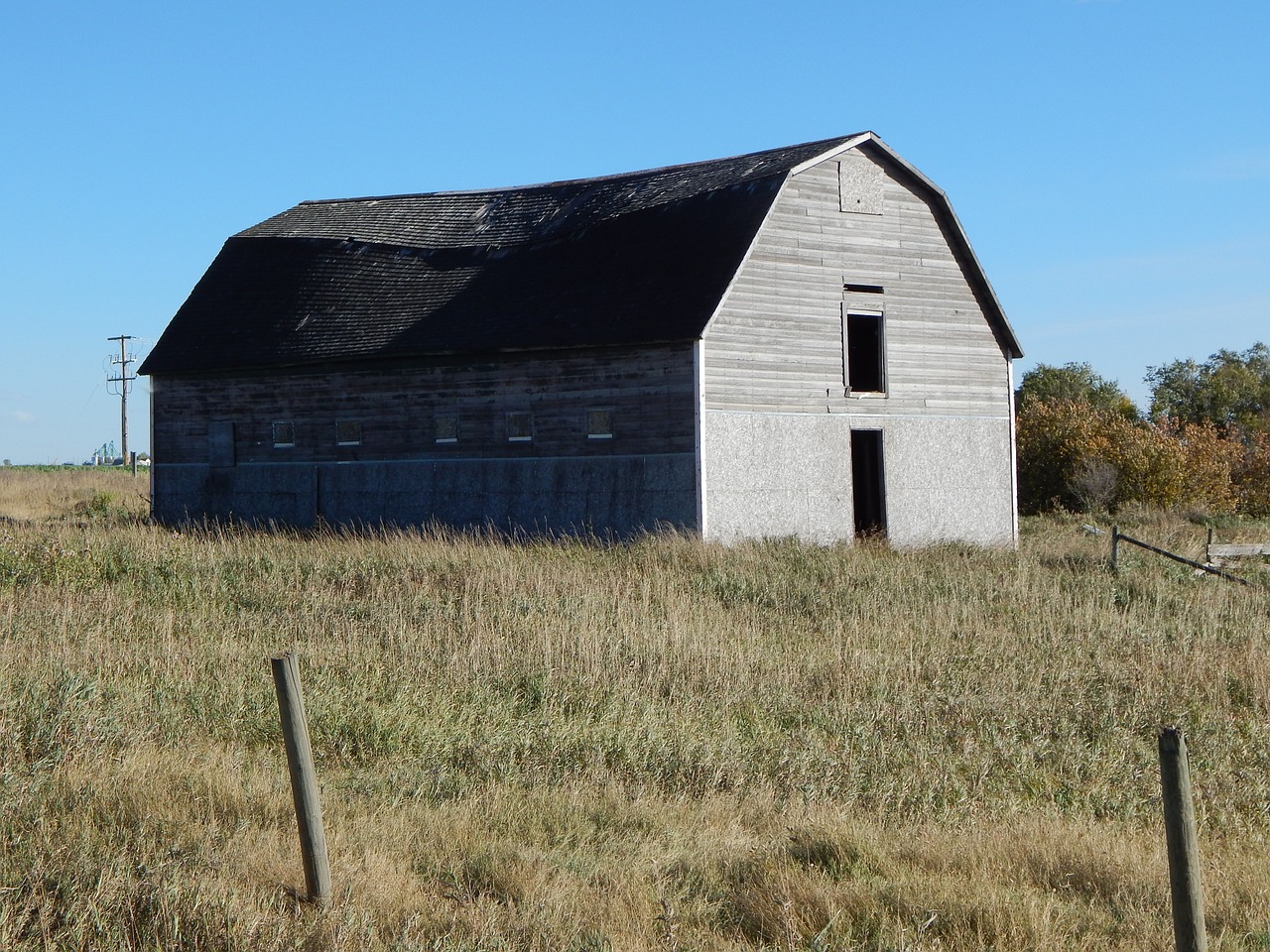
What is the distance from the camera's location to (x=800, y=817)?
697 centimetres

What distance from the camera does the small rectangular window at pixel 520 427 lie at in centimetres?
2233

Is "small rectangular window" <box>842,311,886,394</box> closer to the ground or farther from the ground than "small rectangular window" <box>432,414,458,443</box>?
farther from the ground

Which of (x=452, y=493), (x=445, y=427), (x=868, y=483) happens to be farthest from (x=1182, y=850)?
(x=445, y=427)

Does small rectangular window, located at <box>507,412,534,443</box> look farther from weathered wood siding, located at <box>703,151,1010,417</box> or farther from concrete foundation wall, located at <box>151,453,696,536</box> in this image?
weathered wood siding, located at <box>703,151,1010,417</box>

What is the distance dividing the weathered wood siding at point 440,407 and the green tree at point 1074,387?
3780 cm

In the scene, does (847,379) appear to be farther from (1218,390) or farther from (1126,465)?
(1218,390)

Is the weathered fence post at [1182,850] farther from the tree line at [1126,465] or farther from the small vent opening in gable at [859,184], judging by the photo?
the tree line at [1126,465]

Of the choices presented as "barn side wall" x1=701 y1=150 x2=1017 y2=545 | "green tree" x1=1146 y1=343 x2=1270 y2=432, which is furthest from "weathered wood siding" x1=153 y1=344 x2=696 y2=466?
"green tree" x1=1146 y1=343 x2=1270 y2=432

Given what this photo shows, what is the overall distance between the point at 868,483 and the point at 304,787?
1804 cm

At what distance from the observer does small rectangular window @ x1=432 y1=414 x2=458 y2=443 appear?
76.5 ft

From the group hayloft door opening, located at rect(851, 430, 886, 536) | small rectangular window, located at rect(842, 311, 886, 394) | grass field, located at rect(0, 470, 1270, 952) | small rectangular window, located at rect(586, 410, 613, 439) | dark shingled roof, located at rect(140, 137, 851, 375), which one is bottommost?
grass field, located at rect(0, 470, 1270, 952)

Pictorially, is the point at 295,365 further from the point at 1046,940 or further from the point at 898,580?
the point at 1046,940

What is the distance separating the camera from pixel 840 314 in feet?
71.6

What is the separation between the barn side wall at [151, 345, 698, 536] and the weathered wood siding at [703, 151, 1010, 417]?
3.94 ft
